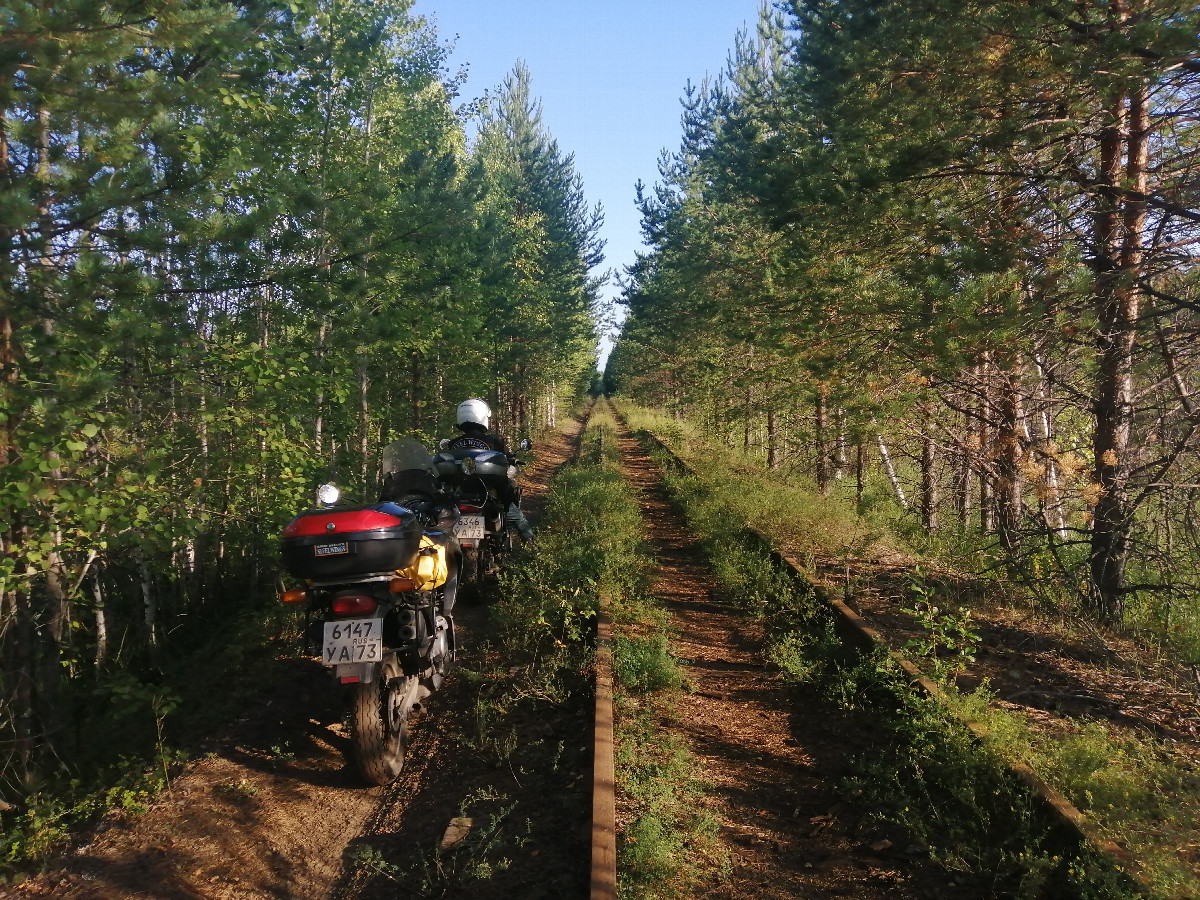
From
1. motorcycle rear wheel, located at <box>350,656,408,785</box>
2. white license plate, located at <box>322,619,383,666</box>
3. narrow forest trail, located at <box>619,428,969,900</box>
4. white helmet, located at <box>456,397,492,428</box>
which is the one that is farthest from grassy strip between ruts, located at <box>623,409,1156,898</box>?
white helmet, located at <box>456,397,492,428</box>

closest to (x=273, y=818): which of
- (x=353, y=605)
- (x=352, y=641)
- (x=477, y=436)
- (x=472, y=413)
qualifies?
(x=352, y=641)

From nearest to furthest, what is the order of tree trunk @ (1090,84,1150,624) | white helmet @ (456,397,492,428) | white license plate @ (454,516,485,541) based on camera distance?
tree trunk @ (1090,84,1150,624) → white license plate @ (454,516,485,541) → white helmet @ (456,397,492,428)

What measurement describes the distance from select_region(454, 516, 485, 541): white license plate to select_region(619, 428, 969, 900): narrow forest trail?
2.21 m

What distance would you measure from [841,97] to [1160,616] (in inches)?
240

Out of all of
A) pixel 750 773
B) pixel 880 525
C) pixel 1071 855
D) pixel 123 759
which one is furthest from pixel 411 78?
pixel 1071 855

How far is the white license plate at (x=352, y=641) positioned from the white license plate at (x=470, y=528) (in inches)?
120

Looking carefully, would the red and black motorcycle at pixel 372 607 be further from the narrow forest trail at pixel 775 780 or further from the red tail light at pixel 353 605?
the narrow forest trail at pixel 775 780

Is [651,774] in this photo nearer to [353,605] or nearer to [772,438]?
[353,605]

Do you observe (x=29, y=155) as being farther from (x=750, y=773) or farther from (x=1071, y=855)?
(x=1071, y=855)

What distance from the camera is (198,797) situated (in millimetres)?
4273

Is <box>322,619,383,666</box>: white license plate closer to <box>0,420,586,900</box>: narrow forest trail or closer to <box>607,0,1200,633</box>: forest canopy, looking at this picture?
<box>0,420,586,900</box>: narrow forest trail

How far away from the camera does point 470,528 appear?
7664 millimetres

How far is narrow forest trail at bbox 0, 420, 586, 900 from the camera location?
3566 mm

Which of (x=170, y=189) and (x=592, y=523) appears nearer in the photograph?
(x=170, y=189)
